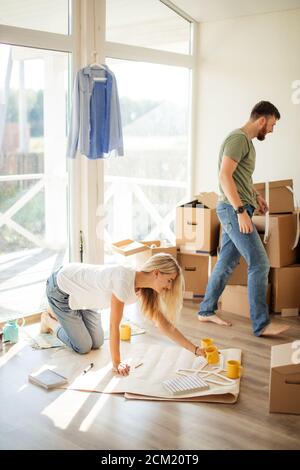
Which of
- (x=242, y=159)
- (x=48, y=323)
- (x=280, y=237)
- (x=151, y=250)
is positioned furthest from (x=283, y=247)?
(x=48, y=323)

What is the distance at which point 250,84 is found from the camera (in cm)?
494

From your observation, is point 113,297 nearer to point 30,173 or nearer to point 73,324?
point 73,324

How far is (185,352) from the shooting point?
3.57m

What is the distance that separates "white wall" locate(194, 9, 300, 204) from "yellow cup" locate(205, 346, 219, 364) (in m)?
1.80

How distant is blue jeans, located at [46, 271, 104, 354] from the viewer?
3.50 m

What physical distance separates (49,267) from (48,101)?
114 centimetres

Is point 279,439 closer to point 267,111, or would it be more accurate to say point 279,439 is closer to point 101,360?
point 101,360

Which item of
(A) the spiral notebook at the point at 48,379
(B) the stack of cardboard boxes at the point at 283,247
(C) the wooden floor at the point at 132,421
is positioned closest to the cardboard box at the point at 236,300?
(B) the stack of cardboard boxes at the point at 283,247

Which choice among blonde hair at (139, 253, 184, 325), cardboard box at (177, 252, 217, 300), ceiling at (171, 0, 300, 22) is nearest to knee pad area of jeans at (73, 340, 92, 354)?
blonde hair at (139, 253, 184, 325)

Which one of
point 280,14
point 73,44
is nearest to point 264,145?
point 280,14

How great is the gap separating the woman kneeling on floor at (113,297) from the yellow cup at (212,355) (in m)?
0.13

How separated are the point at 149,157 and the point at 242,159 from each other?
4.85 feet

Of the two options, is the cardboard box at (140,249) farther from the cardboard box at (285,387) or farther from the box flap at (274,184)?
the cardboard box at (285,387)

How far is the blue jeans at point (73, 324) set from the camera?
3502 millimetres
